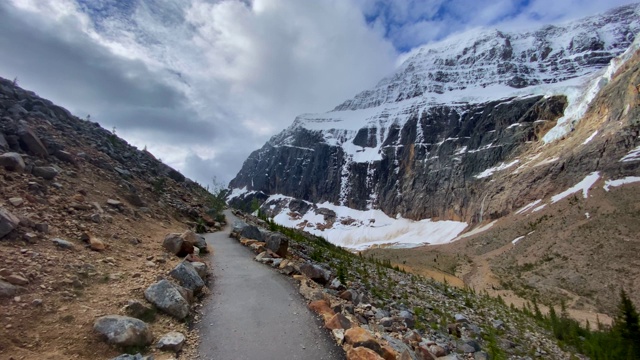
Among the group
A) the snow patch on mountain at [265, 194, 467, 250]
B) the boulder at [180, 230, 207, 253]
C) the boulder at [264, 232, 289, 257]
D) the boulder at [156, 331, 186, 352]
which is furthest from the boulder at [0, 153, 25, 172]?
the snow patch on mountain at [265, 194, 467, 250]

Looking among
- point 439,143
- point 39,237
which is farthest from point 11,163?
point 439,143

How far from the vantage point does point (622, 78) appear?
90625mm

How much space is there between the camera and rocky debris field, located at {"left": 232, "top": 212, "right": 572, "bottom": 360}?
8406 millimetres

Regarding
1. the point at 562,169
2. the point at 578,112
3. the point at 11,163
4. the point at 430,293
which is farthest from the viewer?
the point at 578,112

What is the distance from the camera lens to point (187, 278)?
33.4ft

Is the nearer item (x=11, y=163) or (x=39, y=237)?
(x=39, y=237)

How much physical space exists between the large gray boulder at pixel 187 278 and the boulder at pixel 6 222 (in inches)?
160

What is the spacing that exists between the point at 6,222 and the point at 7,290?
100 inches

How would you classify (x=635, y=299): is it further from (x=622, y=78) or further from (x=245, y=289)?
(x=622, y=78)

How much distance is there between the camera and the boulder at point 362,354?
687cm

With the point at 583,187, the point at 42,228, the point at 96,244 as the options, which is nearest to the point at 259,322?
the point at 96,244

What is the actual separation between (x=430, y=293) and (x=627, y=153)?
253 feet

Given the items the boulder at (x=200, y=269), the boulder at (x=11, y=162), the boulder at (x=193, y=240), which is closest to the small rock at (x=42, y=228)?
the boulder at (x=11, y=162)

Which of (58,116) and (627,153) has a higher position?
(627,153)
